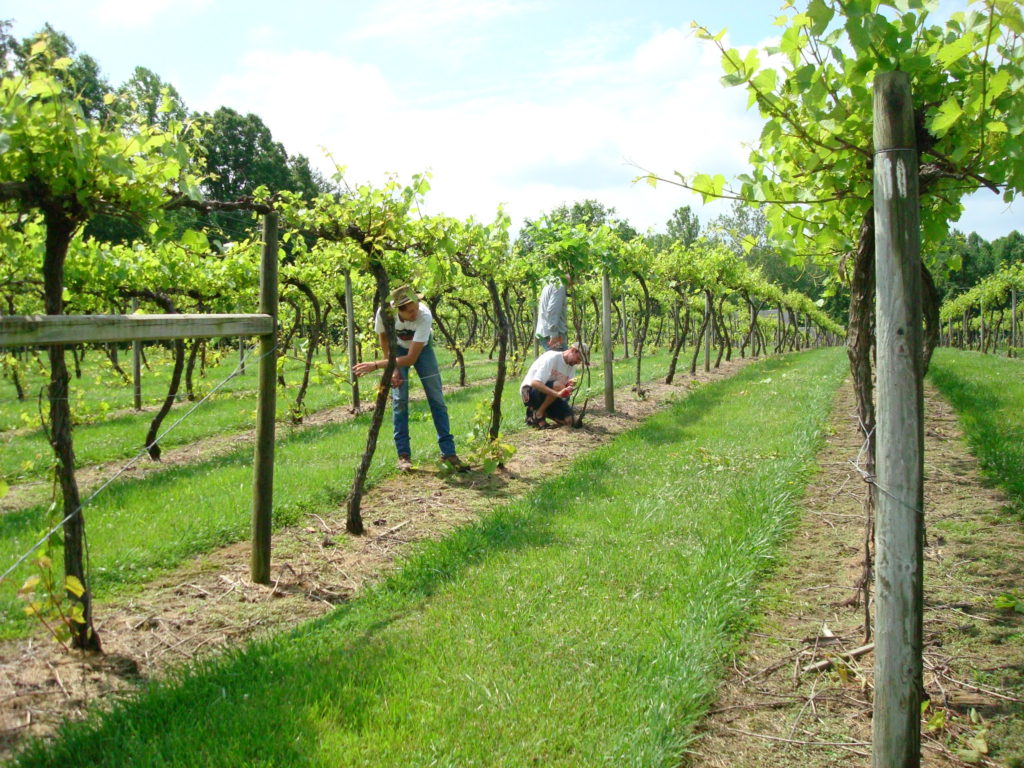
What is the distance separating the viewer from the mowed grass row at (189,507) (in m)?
4.61

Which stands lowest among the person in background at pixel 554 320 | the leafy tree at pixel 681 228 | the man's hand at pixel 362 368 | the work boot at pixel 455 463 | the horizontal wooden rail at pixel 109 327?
the work boot at pixel 455 463

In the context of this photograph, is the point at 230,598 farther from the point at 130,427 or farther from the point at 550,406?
the point at 130,427

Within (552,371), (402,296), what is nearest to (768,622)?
(402,296)

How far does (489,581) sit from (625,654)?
3.69 feet

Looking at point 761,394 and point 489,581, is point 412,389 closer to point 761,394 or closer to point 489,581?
point 761,394

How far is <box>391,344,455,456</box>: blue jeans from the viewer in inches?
274

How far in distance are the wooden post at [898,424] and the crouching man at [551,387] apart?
6.88 metres

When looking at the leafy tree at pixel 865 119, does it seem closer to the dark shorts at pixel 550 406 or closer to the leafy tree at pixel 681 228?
the dark shorts at pixel 550 406

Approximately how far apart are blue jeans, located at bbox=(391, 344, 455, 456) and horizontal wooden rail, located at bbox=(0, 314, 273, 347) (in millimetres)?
3000

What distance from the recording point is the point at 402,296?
6.08 m

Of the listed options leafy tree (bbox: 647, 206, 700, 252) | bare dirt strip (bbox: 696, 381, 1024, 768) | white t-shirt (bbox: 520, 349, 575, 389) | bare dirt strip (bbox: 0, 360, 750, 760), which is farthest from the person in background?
leafy tree (bbox: 647, 206, 700, 252)

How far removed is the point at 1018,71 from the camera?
244 cm

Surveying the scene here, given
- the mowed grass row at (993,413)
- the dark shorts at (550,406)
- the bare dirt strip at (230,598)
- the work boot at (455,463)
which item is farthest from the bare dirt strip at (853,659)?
the dark shorts at (550,406)

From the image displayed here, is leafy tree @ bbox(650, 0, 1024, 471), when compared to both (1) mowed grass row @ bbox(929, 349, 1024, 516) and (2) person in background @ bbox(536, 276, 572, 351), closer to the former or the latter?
(1) mowed grass row @ bbox(929, 349, 1024, 516)
